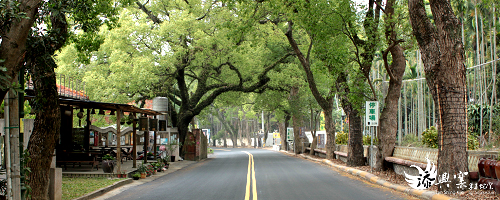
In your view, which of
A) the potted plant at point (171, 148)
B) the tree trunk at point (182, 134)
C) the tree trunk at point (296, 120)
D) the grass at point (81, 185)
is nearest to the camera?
the grass at point (81, 185)

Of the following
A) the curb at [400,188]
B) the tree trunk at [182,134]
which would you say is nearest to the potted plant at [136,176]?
the curb at [400,188]

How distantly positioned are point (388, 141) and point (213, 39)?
45.3 ft

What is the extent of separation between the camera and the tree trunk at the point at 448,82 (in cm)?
959

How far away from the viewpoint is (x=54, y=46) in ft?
28.8

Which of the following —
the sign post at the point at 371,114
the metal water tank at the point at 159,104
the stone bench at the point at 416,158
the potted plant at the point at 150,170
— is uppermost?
the metal water tank at the point at 159,104

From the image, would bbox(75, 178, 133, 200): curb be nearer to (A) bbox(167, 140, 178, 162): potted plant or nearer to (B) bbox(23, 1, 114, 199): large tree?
(B) bbox(23, 1, 114, 199): large tree

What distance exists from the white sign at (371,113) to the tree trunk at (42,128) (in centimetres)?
1070

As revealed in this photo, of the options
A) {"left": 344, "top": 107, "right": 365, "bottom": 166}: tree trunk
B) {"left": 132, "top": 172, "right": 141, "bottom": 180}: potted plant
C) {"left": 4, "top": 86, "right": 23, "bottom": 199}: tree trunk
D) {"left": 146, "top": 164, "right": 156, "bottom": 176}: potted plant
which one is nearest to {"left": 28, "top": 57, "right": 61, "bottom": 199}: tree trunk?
{"left": 4, "top": 86, "right": 23, "bottom": 199}: tree trunk

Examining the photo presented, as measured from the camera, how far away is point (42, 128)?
28.2ft

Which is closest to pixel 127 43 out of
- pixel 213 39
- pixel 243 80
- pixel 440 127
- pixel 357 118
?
pixel 213 39

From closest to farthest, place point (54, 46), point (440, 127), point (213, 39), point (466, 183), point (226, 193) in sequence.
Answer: point (54, 46) → point (466, 183) → point (440, 127) → point (226, 193) → point (213, 39)

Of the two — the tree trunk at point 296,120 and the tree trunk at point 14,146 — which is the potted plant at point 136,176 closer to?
the tree trunk at point 14,146

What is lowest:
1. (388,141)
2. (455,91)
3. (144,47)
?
(388,141)

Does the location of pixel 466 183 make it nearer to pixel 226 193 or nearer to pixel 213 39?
pixel 226 193
